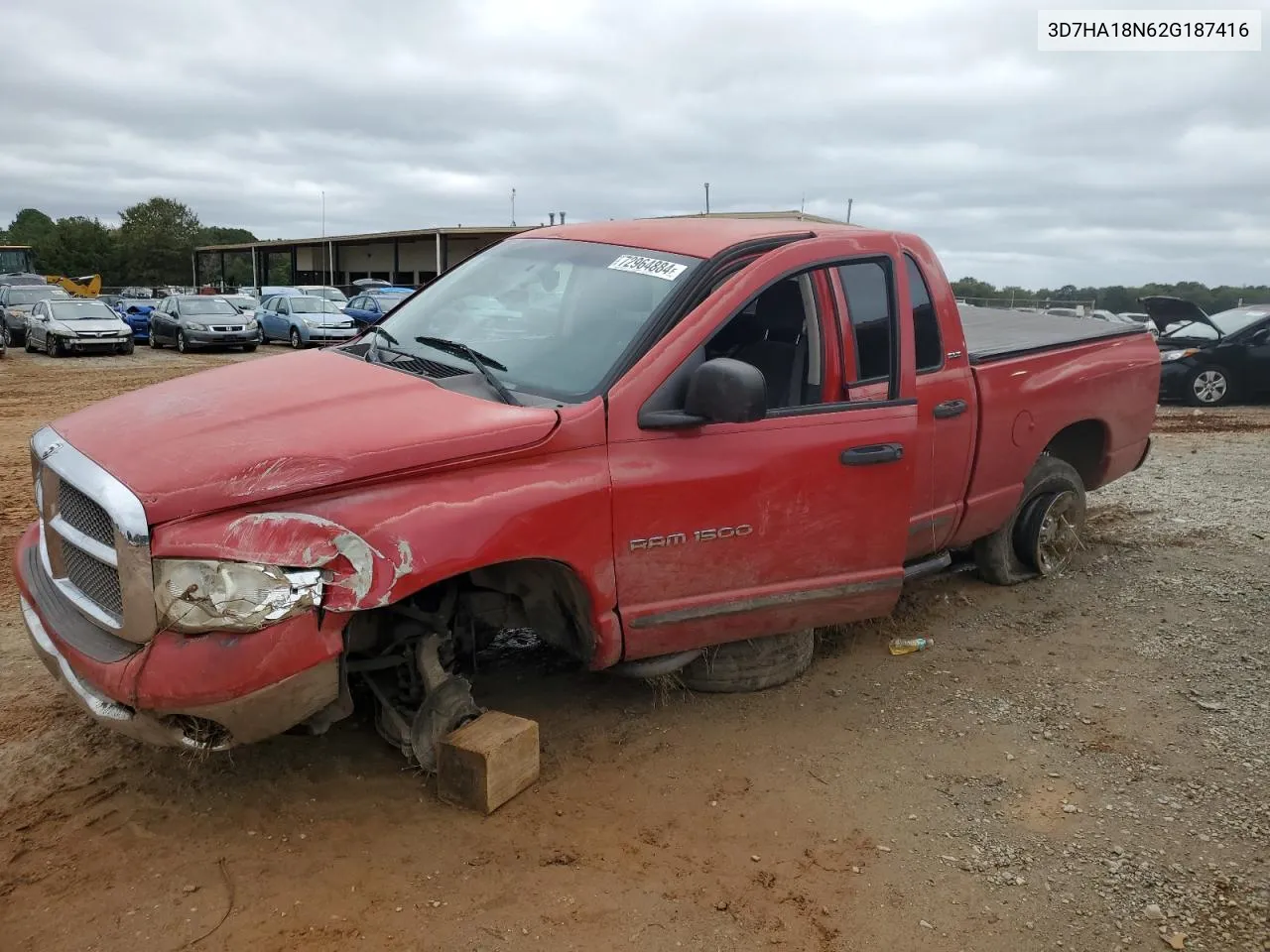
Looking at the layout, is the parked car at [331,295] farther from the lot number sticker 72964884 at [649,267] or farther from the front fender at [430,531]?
the front fender at [430,531]

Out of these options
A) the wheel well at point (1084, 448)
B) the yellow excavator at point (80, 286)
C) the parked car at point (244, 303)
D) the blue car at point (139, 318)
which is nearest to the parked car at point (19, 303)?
the blue car at point (139, 318)

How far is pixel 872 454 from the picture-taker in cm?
386

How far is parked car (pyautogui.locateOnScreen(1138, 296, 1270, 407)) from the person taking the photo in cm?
1397

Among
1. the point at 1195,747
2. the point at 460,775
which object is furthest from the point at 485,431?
the point at 1195,747

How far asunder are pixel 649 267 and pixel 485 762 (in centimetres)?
196

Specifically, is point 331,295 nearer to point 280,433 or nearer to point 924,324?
point 924,324

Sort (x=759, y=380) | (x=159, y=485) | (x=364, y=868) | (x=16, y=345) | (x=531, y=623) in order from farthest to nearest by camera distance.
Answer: (x=16, y=345) → (x=531, y=623) → (x=759, y=380) → (x=364, y=868) → (x=159, y=485)

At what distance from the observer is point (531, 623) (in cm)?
362

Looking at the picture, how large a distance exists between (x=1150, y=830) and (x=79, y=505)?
3685 millimetres

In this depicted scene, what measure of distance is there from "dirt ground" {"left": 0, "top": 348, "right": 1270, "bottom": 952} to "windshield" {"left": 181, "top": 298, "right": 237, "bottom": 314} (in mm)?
22256

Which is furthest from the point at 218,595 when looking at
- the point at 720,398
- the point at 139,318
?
the point at 139,318

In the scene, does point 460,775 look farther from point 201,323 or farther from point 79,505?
point 201,323

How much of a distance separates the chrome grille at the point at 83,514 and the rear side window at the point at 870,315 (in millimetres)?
2813

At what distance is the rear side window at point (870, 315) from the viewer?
4.05m
